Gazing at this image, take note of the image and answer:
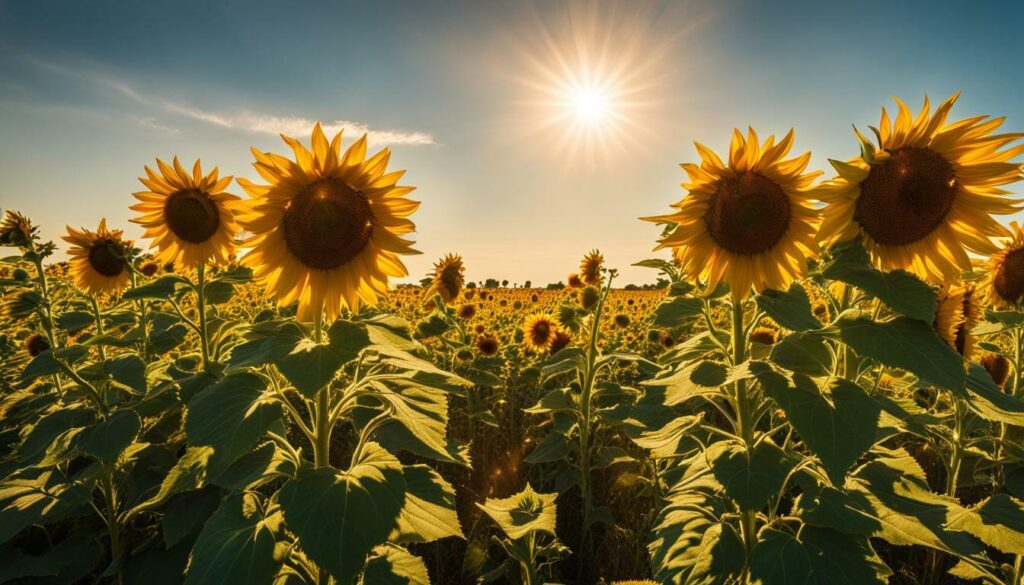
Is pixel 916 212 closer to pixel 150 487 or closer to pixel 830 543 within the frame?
pixel 830 543

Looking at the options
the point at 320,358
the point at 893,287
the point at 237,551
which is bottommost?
the point at 237,551

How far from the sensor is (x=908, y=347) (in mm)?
1902

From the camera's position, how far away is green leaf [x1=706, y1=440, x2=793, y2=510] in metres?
1.95

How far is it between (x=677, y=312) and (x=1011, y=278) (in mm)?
2686

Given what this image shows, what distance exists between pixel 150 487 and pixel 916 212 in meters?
4.22

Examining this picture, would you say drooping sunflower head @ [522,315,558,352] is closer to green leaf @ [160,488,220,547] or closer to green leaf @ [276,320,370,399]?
green leaf @ [160,488,220,547]

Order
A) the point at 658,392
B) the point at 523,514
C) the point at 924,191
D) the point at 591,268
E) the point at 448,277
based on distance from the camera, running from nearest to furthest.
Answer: the point at 924,191 → the point at 523,514 → the point at 658,392 → the point at 448,277 → the point at 591,268

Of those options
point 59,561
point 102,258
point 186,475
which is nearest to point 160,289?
point 186,475

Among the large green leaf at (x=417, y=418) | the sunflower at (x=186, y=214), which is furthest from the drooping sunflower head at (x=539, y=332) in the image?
the large green leaf at (x=417, y=418)

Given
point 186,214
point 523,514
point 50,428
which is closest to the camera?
point 523,514

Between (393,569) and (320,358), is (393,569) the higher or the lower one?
the lower one

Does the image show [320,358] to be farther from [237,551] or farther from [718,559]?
[718,559]

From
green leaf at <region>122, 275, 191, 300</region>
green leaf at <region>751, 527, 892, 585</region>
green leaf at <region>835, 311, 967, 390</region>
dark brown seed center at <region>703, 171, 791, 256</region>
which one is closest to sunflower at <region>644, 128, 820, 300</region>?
dark brown seed center at <region>703, 171, 791, 256</region>

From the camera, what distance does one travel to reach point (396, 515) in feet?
5.74
